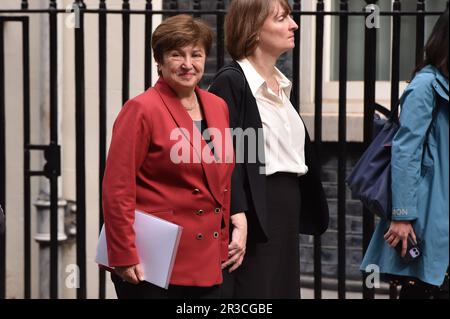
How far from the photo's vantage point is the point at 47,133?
7.55 metres

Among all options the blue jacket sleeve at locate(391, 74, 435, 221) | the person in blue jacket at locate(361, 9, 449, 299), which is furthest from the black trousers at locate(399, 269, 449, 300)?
the blue jacket sleeve at locate(391, 74, 435, 221)

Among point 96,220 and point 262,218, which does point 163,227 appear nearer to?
point 262,218

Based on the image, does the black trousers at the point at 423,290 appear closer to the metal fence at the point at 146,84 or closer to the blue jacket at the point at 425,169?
the blue jacket at the point at 425,169

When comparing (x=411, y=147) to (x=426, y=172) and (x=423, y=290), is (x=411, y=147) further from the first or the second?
(x=423, y=290)

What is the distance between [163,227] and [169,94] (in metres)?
0.51

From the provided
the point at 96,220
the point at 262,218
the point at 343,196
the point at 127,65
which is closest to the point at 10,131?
the point at 96,220

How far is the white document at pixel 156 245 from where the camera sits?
422 cm

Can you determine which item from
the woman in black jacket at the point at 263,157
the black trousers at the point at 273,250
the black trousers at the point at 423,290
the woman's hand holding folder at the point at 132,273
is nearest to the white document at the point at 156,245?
the woman's hand holding folder at the point at 132,273

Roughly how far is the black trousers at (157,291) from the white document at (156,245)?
5 cm

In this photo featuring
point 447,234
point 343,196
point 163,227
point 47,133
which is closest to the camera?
point 163,227

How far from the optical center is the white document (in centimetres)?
422

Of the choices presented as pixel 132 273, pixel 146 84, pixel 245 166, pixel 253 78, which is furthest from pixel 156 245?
pixel 146 84

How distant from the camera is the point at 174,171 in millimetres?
4262

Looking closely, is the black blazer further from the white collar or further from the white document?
the white document
